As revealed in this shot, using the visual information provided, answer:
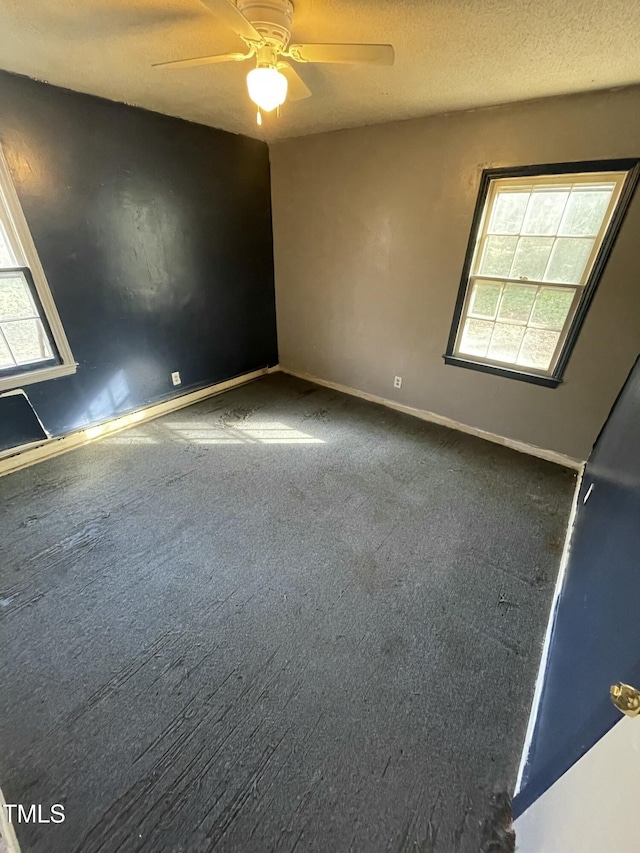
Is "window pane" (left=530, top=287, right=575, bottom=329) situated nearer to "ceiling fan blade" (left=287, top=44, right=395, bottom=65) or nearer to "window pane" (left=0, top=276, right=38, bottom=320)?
"ceiling fan blade" (left=287, top=44, right=395, bottom=65)

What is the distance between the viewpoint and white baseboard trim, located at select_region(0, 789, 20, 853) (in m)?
0.96

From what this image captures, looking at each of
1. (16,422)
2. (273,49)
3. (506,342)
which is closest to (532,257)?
(506,342)

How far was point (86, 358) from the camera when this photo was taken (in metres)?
2.73

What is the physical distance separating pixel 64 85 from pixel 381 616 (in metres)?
3.53

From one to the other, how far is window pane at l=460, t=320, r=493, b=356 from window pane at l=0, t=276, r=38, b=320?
10.5 feet

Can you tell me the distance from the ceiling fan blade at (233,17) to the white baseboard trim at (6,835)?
2.47 meters

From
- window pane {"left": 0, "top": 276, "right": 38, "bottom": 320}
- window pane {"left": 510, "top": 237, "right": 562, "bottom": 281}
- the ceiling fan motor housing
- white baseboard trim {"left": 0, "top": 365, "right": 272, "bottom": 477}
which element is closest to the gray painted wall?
window pane {"left": 510, "top": 237, "right": 562, "bottom": 281}

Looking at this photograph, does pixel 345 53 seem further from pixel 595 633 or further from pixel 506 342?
pixel 595 633

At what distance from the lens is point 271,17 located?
1.27 meters

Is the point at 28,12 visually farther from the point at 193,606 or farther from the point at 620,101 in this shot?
the point at 620,101

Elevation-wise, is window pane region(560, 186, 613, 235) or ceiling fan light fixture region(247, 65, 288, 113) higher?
ceiling fan light fixture region(247, 65, 288, 113)

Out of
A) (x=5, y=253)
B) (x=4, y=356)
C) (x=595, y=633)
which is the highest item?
(x=5, y=253)

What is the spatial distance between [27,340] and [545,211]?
11.9ft

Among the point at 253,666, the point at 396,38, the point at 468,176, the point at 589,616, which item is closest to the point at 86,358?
the point at 253,666
